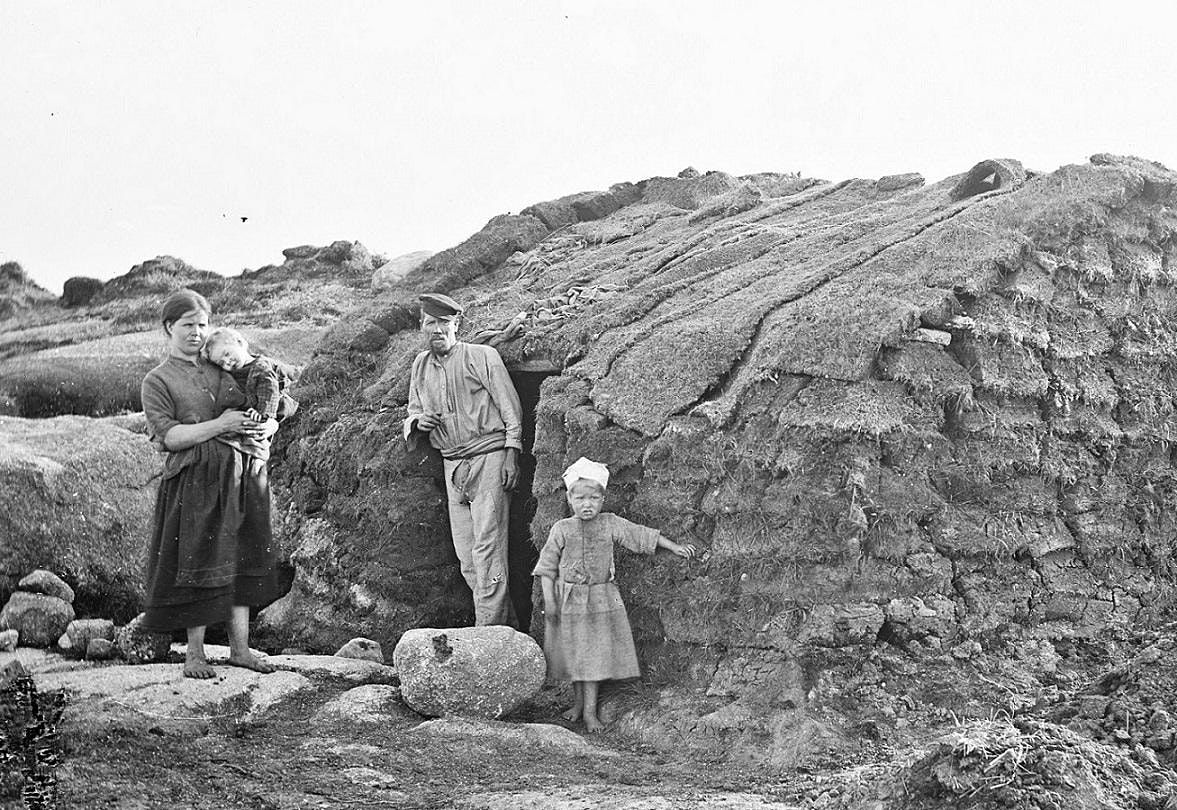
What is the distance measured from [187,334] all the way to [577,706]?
324 cm

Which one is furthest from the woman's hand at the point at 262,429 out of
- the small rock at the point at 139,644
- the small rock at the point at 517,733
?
the small rock at the point at 517,733

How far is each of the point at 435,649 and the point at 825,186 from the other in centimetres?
590

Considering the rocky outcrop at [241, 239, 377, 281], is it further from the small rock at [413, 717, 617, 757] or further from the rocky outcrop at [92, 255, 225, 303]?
the small rock at [413, 717, 617, 757]

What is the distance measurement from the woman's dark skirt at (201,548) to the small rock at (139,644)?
0.19m

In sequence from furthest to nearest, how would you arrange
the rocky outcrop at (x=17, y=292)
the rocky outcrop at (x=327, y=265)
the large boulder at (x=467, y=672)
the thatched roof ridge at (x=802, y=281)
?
1. the rocky outcrop at (x=17, y=292)
2. the rocky outcrop at (x=327, y=265)
3. the thatched roof ridge at (x=802, y=281)
4. the large boulder at (x=467, y=672)

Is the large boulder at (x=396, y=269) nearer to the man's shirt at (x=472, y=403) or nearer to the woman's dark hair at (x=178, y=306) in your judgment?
the man's shirt at (x=472, y=403)

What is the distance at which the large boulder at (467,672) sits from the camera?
7.12 m

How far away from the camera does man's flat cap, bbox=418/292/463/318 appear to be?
8.58 m

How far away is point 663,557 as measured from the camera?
24.2 ft

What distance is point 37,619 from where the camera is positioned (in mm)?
8672

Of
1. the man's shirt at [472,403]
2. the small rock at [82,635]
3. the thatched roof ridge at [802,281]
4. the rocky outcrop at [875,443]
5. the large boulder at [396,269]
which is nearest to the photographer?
the rocky outcrop at [875,443]

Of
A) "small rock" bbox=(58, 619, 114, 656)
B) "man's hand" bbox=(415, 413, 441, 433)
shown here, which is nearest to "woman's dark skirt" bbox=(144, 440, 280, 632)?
"small rock" bbox=(58, 619, 114, 656)

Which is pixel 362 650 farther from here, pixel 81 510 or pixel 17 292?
pixel 17 292

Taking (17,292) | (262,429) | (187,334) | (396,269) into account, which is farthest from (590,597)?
(17,292)
